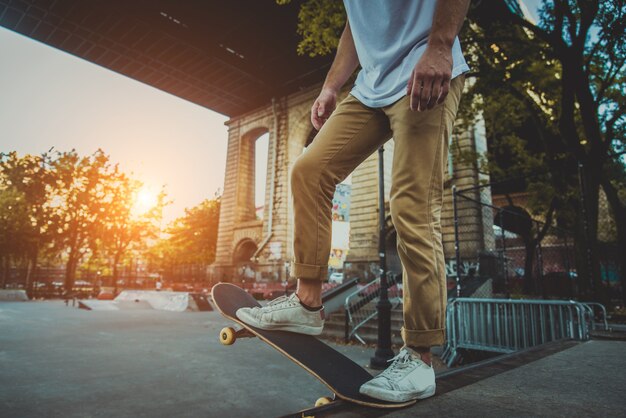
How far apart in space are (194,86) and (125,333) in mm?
18447

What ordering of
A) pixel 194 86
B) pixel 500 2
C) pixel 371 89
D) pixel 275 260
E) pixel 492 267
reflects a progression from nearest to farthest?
pixel 371 89 < pixel 492 267 < pixel 500 2 < pixel 275 260 < pixel 194 86

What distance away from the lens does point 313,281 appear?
63.6 inches

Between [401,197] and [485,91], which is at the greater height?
[485,91]

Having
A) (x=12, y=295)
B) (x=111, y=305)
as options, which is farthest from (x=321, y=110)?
(x=12, y=295)

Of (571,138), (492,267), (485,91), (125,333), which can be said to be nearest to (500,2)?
(485,91)

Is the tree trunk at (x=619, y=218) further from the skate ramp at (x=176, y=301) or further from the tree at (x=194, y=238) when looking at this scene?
the tree at (x=194, y=238)

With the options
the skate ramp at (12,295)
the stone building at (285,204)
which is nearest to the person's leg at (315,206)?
the stone building at (285,204)

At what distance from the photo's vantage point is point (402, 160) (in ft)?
4.94

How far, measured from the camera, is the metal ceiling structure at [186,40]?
1697 cm

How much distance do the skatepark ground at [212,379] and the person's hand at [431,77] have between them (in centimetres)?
117

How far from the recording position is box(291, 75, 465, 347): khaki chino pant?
4.79 feet

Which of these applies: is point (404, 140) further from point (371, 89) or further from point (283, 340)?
point (283, 340)

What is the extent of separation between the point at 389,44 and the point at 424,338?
1350 mm

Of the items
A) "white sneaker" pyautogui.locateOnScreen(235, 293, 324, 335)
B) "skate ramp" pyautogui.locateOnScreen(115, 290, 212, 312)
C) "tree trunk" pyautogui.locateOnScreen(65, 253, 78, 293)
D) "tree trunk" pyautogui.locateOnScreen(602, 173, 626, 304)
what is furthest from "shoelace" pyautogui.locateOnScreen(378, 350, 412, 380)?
"tree trunk" pyautogui.locateOnScreen(65, 253, 78, 293)
